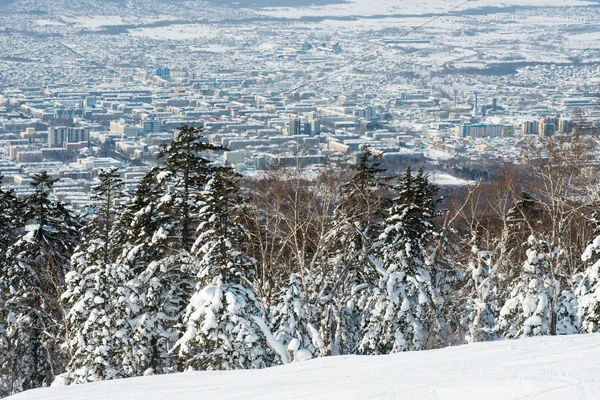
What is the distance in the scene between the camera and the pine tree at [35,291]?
675 inches

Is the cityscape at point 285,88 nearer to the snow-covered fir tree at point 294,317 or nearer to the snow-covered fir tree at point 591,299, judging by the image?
the snow-covered fir tree at point 591,299

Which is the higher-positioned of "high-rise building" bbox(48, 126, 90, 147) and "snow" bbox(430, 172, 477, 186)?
"snow" bbox(430, 172, 477, 186)

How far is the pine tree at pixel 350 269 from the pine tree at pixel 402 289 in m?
0.29

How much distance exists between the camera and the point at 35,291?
56.3 feet

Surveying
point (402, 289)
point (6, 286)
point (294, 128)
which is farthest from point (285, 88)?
point (402, 289)

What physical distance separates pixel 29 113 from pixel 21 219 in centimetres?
9123

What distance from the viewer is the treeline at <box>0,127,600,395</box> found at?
40.6 feet

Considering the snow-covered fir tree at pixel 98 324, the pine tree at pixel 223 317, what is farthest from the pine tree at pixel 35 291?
the pine tree at pixel 223 317

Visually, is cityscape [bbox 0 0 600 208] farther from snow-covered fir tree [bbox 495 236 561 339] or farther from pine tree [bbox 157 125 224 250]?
snow-covered fir tree [bbox 495 236 561 339]

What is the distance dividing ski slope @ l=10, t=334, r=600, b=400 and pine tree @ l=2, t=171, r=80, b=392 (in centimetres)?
762

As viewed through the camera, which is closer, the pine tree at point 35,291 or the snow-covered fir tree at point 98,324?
the snow-covered fir tree at point 98,324

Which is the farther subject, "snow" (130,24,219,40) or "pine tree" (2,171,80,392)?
"snow" (130,24,219,40)

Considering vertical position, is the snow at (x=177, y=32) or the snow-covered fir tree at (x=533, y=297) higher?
the snow at (x=177, y=32)

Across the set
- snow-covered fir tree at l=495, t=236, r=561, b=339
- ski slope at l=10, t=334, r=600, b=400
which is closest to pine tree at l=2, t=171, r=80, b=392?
snow-covered fir tree at l=495, t=236, r=561, b=339
